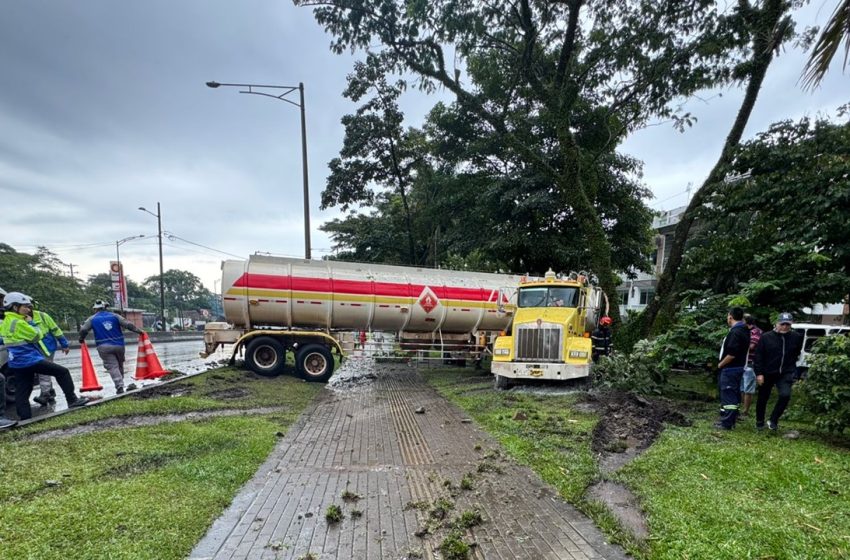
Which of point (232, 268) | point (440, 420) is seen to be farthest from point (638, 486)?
point (232, 268)

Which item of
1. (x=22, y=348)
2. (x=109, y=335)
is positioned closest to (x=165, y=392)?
(x=109, y=335)

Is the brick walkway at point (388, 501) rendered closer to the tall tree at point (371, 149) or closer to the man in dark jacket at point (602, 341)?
the man in dark jacket at point (602, 341)

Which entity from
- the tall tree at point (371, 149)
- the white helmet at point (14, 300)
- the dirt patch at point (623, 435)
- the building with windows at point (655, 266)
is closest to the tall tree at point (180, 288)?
the tall tree at point (371, 149)

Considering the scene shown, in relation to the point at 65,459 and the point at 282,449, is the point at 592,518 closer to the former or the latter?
the point at 282,449

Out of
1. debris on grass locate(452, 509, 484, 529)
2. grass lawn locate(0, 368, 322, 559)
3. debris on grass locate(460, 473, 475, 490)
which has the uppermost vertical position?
grass lawn locate(0, 368, 322, 559)

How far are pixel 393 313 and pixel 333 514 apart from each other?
9512 mm

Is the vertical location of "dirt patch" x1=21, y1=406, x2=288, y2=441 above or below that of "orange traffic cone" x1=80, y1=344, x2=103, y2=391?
below

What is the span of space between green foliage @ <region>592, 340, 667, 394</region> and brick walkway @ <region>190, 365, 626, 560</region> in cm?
429

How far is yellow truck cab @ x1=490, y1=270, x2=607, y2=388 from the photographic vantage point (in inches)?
377

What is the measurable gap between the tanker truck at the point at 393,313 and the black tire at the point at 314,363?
3 centimetres

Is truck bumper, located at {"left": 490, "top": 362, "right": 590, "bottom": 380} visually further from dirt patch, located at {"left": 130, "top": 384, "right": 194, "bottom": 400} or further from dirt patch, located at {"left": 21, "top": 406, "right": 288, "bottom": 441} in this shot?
dirt patch, located at {"left": 130, "top": 384, "right": 194, "bottom": 400}

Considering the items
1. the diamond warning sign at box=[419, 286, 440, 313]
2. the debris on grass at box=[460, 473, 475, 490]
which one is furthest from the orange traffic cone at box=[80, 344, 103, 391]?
the diamond warning sign at box=[419, 286, 440, 313]

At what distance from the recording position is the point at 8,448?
492cm

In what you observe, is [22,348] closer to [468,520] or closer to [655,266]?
[468,520]
